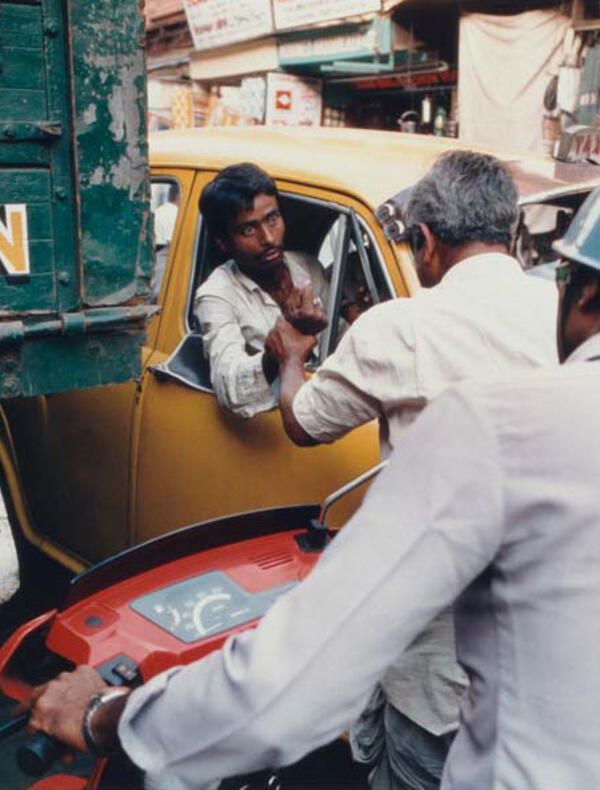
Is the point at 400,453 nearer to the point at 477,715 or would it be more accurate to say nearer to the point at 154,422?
the point at 477,715

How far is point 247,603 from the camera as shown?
1957 millimetres

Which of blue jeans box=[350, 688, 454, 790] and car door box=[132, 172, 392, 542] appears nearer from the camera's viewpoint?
blue jeans box=[350, 688, 454, 790]

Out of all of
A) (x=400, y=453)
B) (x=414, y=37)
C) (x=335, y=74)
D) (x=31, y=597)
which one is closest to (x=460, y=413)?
(x=400, y=453)

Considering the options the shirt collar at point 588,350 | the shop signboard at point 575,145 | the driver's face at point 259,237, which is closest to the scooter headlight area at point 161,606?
the shirt collar at point 588,350

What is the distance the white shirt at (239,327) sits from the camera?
2.75m

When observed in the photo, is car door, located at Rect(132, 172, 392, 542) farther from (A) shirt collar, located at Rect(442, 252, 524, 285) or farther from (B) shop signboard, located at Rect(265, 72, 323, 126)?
(B) shop signboard, located at Rect(265, 72, 323, 126)

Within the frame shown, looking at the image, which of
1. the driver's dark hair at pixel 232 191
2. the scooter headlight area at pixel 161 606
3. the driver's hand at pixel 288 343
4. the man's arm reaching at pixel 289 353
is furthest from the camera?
the driver's dark hair at pixel 232 191

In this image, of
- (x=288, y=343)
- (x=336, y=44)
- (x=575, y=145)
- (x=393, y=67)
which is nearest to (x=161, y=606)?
(x=288, y=343)

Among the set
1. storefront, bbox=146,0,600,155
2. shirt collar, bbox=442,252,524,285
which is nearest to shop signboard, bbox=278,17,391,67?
storefront, bbox=146,0,600,155

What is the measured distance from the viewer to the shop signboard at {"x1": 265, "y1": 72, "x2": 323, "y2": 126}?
1178cm

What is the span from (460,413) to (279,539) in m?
1.25

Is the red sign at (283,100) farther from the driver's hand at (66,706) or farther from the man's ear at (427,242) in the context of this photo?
the driver's hand at (66,706)

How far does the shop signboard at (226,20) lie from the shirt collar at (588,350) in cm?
1154

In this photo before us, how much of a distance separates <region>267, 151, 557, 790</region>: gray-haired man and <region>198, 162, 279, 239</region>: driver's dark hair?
0.99 m
